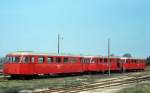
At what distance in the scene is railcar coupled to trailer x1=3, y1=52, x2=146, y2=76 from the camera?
36.6 m

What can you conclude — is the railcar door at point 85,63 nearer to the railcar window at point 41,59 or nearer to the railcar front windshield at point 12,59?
the railcar window at point 41,59

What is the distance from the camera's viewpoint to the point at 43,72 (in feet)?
128

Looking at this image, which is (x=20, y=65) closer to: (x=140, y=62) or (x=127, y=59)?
(x=127, y=59)

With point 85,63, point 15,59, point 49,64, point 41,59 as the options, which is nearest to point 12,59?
point 15,59

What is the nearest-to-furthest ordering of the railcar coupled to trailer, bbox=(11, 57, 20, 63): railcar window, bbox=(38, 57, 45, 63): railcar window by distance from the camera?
the railcar coupled to trailer
bbox=(11, 57, 20, 63): railcar window
bbox=(38, 57, 45, 63): railcar window

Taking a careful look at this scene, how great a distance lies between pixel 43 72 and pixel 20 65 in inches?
131

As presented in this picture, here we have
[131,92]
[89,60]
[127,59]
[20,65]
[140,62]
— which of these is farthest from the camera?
[140,62]

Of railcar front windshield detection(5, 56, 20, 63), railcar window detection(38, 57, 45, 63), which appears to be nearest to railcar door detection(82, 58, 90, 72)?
railcar window detection(38, 57, 45, 63)

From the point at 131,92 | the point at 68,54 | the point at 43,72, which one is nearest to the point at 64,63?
the point at 68,54

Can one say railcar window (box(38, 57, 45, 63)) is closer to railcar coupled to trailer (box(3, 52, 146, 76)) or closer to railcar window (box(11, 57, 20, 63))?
railcar coupled to trailer (box(3, 52, 146, 76))

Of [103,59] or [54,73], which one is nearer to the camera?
[54,73]

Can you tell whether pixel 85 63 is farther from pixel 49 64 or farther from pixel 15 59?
pixel 15 59

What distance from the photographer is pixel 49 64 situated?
39656 millimetres

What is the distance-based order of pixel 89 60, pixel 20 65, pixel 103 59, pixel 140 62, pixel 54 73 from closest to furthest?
pixel 20 65
pixel 54 73
pixel 89 60
pixel 103 59
pixel 140 62
